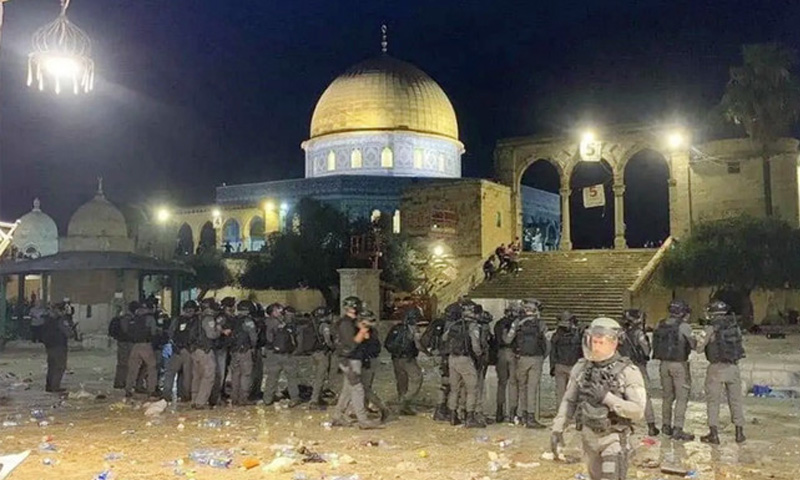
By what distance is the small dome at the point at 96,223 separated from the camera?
3903cm

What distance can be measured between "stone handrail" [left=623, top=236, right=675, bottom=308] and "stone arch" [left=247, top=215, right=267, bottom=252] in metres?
26.4

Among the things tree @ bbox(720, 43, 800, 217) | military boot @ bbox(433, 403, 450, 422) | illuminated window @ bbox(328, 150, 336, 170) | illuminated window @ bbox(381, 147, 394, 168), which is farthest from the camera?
illuminated window @ bbox(328, 150, 336, 170)

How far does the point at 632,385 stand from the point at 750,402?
8.42 m

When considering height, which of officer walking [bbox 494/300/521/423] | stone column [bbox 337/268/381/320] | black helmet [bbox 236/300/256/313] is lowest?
officer walking [bbox 494/300/521/423]

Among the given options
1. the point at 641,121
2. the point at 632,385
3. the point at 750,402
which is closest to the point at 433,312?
the point at 641,121

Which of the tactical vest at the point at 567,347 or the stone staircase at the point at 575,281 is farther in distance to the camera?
the stone staircase at the point at 575,281

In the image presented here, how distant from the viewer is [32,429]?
34.2 ft

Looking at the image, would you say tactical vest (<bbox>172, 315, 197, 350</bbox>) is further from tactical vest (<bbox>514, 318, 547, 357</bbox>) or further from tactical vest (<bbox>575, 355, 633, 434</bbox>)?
tactical vest (<bbox>575, 355, 633, 434</bbox>)

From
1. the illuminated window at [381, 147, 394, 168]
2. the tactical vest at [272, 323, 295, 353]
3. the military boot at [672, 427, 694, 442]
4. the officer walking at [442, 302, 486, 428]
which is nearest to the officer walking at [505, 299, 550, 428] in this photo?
the officer walking at [442, 302, 486, 428]

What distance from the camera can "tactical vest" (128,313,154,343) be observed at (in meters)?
12.8

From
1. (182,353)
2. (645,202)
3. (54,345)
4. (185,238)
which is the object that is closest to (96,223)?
(185,238)

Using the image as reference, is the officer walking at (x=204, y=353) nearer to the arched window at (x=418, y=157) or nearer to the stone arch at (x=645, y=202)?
the arched window at (x=418, y=157)

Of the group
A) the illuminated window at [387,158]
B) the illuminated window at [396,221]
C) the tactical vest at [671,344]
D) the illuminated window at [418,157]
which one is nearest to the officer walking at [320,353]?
the tactical vest at [671,344]

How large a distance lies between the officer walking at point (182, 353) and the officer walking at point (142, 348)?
30 cm
